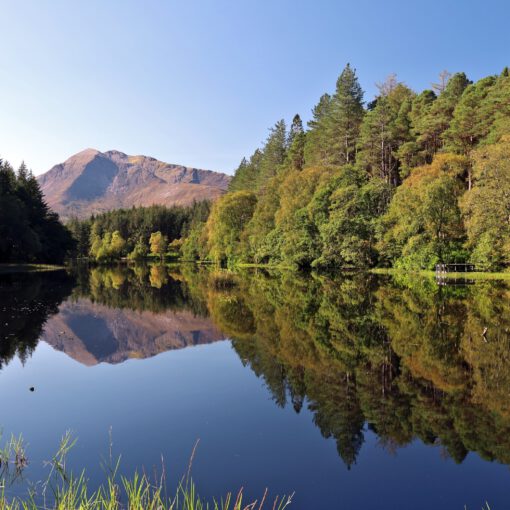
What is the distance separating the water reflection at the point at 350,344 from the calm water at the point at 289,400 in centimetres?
7

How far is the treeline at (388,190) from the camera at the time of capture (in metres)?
47.6

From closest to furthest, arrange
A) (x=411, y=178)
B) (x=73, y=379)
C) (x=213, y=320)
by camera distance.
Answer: (x=73, y=379), (x=213, y=320), (x=411, y=178)

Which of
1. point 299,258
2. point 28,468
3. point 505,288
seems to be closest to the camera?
point 28,468

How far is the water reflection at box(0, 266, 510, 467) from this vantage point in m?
9.99

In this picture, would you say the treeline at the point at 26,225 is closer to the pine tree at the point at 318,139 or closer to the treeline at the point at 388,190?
the treeline at the point at 388,190

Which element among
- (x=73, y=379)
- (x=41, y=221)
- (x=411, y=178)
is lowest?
(x=73, y=379)

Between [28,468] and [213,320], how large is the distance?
17045 mm

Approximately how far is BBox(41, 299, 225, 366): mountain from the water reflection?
80mm

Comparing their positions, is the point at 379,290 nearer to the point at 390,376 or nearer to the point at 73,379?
the point at 390,376

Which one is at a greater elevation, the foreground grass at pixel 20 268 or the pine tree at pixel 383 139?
the pine tree at pixel 383 139

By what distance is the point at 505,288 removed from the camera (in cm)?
3400

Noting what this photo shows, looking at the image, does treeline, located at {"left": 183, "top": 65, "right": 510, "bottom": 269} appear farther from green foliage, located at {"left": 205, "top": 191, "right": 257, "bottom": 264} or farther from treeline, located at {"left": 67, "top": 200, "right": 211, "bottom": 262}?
treeline, located at {"left": 67, "top": 200, "right": 211, "bottom": 262}

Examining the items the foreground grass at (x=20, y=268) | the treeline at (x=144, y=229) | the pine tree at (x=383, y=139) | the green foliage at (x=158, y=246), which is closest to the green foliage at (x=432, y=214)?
the pine tree at (x=383, y=139)

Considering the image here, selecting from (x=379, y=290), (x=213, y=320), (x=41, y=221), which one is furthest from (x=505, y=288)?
(x=41, y=221)
